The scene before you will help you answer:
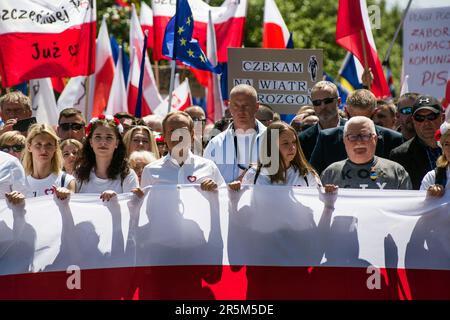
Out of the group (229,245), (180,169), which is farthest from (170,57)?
(229,245)

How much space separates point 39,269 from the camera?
643cm

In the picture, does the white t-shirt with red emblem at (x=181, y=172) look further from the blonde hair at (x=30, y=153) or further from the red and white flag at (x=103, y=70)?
the red and white flag at (x=103, y=70)

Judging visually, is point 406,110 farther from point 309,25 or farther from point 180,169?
point 309,25

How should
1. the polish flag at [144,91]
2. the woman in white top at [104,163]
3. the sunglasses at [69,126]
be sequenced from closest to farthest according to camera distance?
1. the woman in white top at [104,163]
2. the sunglasses at [69,126]
3. the polish flag at [144,91]

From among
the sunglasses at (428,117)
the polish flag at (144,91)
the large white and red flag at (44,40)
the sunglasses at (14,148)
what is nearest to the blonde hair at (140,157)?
the sunglasses at (14,148)

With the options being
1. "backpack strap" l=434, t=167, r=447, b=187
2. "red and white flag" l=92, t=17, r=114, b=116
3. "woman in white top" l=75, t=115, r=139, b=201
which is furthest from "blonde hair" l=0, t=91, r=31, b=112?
"red and white flag" l=92, t=17, r=114, b=116

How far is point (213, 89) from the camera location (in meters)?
13.1

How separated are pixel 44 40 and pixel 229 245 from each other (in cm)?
516

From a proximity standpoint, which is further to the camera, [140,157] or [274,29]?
[274,29]

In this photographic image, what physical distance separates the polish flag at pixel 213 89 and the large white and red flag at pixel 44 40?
173cm

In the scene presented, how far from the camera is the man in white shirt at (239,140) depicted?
7.49m

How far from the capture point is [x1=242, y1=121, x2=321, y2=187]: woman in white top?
6668mm

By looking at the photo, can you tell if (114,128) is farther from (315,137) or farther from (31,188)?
(315,137)
